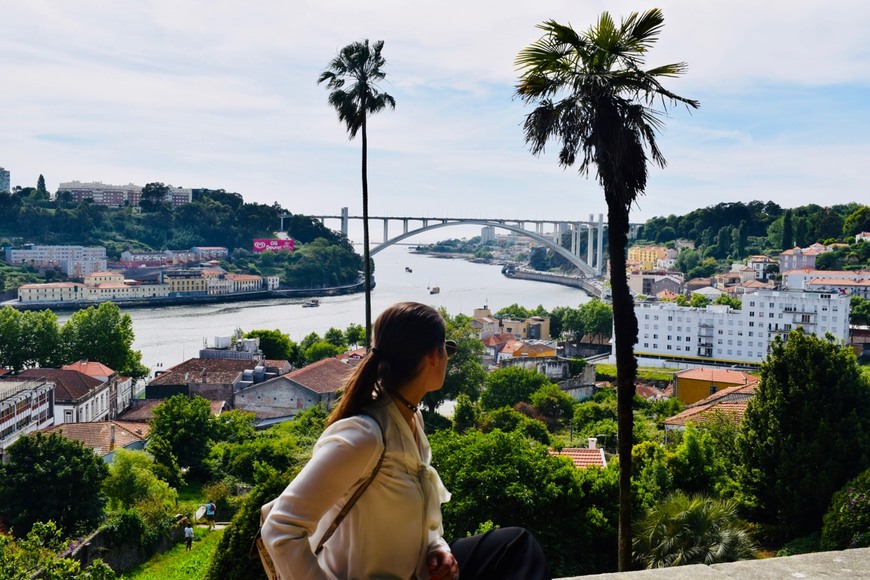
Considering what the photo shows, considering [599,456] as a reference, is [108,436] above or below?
below

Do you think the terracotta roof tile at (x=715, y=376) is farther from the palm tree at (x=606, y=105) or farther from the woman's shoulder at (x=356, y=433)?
the woman's shoulder at (x=356, y=433)

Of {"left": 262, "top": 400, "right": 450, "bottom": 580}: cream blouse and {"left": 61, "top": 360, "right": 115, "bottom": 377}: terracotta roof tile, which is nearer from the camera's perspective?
{"left": 262, "top": 400, "right": 450, "bottom": 580}: cream blouse

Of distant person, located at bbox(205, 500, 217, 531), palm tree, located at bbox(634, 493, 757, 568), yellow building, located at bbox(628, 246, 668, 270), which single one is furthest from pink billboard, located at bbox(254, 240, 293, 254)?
palm tree, located at bbox(634, 493, 757, 568)

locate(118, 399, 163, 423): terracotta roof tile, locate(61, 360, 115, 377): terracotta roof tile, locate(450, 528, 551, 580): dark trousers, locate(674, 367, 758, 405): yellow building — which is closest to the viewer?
locate(450, 528, 551, 580): dark trousers

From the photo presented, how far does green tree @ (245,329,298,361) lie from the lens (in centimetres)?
1965

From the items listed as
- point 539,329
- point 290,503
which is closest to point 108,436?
point 290,503

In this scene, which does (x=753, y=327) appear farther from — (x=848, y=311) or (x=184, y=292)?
(x=184, y=292)

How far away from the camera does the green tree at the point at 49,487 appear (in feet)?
22.4

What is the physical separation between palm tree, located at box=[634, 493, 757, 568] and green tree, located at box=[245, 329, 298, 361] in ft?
55.0

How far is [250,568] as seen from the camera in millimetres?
3186

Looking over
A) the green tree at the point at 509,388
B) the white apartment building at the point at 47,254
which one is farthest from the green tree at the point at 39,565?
the white apartment building at the point at 47,254

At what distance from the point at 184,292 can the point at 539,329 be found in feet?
55.8

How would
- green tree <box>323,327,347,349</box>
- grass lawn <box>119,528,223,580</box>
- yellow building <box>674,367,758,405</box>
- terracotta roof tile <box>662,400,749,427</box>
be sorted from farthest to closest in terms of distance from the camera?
green tree <box>323,327,347,349</box>
yellow building <box>674,367,758,405</box>
terracotta roof tile <box>662,400,749,427</box>
grass lawn <box>119,528,223,580</box>

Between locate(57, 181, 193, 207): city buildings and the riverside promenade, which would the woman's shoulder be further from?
locate(57, 181, 193, 207): city buildings
